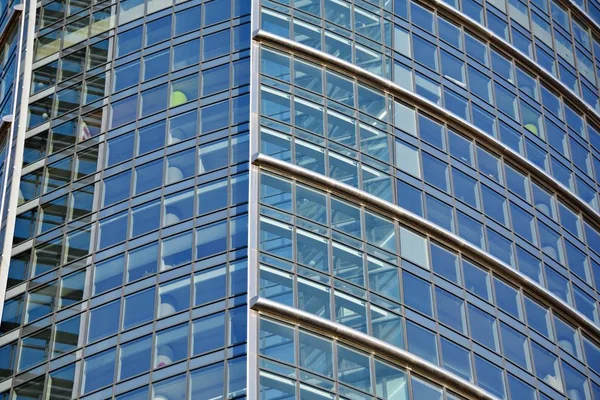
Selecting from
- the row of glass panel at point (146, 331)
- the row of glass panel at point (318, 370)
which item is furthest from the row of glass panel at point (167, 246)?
the row of glass panel at point (318, 370)

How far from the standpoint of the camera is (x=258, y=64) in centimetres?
5631

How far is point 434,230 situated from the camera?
2211 inches

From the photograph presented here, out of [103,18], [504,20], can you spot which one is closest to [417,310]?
[504,20]

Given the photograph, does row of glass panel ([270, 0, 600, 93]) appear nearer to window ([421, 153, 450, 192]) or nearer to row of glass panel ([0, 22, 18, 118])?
window ([421, 153, 450, 192])

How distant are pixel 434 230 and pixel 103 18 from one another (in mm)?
13687

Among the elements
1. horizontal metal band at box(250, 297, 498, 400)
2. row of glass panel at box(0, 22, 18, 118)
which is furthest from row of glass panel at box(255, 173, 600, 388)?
row of glass panel at box(0, 22, 18, 118)

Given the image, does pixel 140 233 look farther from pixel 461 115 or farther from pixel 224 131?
pixel 461 115

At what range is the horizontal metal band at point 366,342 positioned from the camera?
51.0 metres

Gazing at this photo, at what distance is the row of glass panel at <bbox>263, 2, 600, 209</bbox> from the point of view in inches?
2378

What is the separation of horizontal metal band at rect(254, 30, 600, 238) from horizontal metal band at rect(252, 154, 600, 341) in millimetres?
4638

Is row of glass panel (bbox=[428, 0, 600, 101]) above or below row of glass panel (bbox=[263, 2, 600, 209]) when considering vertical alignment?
above

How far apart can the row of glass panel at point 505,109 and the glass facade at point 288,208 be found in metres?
0.09

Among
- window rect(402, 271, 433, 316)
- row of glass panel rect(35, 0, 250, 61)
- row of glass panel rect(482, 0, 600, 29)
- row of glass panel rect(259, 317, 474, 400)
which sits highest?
row of glass panel rect(482, 0, 600, 29)

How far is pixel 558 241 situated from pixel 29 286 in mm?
17401
